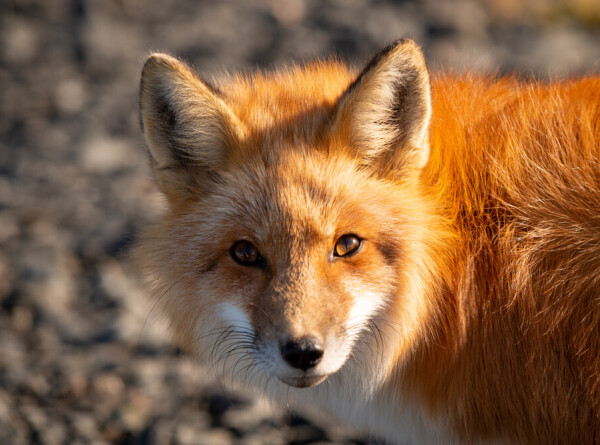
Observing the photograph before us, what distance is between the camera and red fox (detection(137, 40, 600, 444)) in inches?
124

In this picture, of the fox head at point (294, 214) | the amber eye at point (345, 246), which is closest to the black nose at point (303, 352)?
the fox head at point (294, 214)

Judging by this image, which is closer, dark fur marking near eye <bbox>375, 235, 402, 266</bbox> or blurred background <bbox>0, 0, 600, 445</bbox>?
dark fur marking near eye <bbox>375, 235, 402, 266</bbox>

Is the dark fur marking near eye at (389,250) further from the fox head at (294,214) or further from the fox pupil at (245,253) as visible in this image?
the fox pupil at (245,253)

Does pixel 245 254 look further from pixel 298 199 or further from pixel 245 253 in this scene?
pixel 298 199

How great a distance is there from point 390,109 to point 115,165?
445 cm

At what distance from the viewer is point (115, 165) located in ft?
23.0

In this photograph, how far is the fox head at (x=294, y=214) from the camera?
3.08 m

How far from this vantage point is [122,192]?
6.61 metres

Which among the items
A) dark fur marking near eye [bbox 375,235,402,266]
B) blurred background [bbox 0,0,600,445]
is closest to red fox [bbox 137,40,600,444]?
dark fur marking near eye [bbox 375,235,402,266]

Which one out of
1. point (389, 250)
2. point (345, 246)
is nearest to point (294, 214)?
point (345, 246)

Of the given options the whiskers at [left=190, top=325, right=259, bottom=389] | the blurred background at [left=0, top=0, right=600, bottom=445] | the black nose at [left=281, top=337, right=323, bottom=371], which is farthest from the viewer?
the blurred background at [left=0, top=0, right=600, bottom=445]

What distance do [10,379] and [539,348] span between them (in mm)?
3720

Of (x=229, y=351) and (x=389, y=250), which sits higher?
(x=389, y=250)

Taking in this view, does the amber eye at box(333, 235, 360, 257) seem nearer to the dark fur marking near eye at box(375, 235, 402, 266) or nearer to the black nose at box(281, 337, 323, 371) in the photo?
the dark fur marking near eye at box(375, 235, 402, 266)
